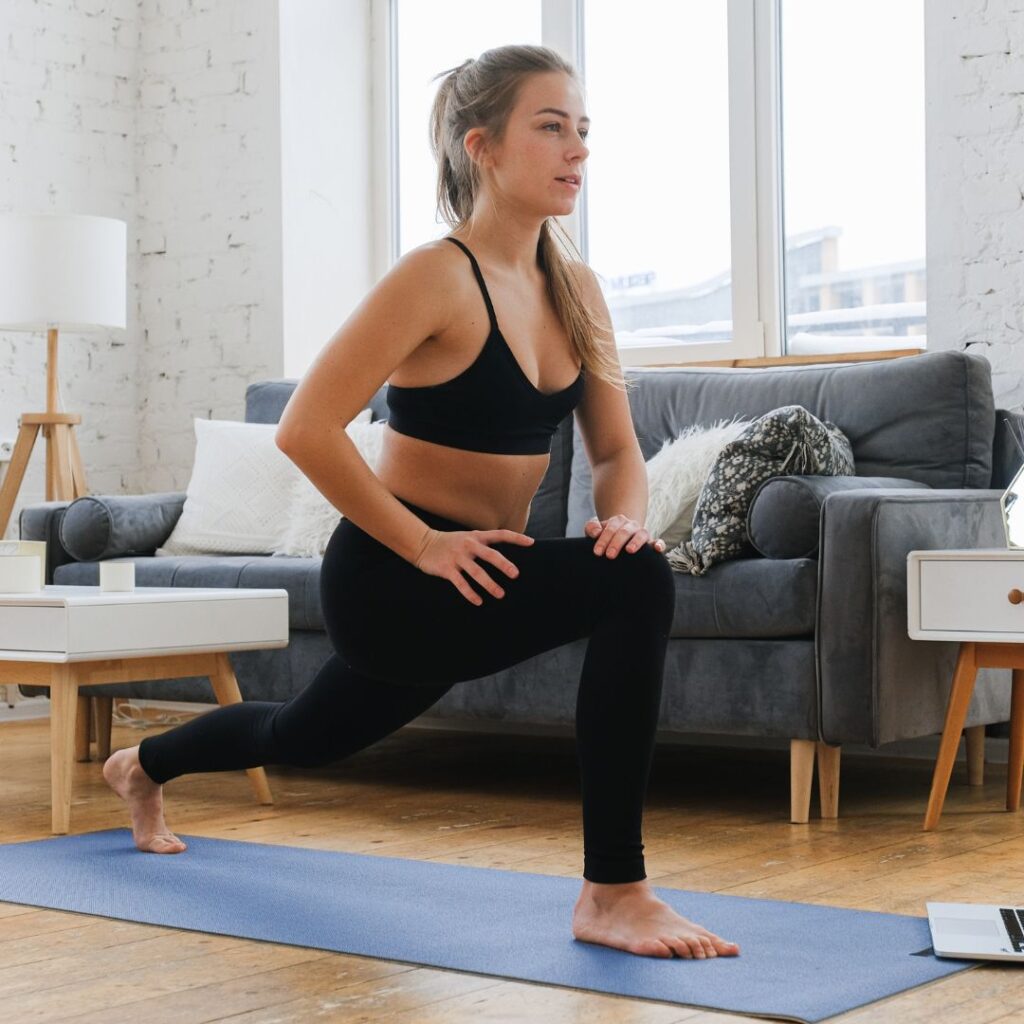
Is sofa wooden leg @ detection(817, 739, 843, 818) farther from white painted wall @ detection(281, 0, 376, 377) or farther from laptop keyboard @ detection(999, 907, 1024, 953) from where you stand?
white painted wall @ detection(281, 0, 376, 377)

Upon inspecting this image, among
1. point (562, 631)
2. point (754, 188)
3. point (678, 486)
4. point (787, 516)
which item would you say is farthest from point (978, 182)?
point (562, 631)

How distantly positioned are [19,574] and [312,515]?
3.40 ft

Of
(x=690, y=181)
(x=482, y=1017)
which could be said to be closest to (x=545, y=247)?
(x=482, y=1017)

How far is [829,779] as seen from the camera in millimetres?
3092

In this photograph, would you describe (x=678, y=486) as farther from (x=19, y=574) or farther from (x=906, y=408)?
(x=19, y=574)

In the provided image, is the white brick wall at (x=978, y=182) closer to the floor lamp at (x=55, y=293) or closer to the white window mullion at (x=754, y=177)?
the white window mullion at (x=754, y=177)

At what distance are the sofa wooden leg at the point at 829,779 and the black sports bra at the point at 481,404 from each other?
1.30 metres

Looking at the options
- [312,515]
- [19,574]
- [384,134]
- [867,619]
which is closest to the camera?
[867,619]

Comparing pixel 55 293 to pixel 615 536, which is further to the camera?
pixel 55 293

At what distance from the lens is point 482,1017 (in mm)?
1681

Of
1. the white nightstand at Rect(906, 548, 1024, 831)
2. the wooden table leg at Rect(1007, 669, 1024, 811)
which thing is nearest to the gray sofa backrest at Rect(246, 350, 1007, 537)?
the wooden table leg at Rect(1007, 669, 1024, 811)

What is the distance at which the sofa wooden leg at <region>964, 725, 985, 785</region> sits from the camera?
3.48m

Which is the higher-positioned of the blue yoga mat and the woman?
the woman

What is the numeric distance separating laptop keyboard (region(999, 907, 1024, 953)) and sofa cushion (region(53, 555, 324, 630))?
185cm
